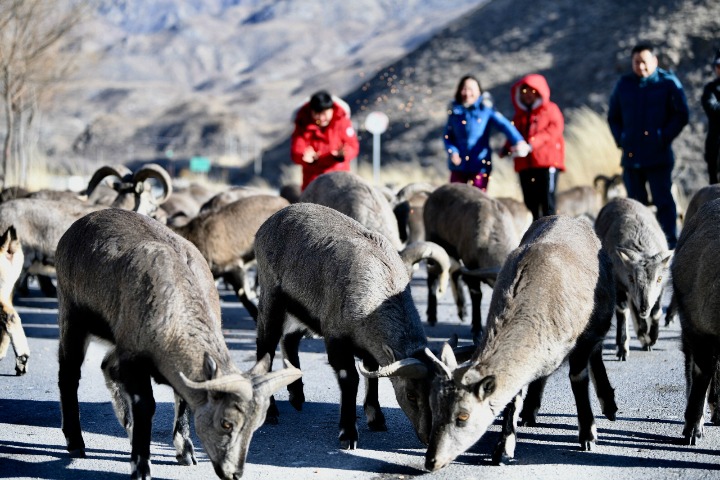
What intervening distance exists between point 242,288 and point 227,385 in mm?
6089

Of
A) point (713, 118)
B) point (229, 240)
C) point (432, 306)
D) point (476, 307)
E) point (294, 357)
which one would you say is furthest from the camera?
point (713, 118)

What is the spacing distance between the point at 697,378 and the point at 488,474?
65.5 inches

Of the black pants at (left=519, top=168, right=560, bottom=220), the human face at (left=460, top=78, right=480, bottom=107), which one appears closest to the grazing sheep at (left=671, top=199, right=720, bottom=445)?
the black pants at (left=519, top=168, right=560, bottom=220)

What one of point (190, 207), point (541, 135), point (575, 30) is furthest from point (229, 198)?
point (575, 30)

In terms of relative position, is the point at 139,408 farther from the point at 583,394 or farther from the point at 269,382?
the point at 583,394

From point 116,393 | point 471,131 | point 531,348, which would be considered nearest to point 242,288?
point 471,131

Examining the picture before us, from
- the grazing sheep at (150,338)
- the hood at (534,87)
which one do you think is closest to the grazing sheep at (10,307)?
the grazing sheep at (150,338)

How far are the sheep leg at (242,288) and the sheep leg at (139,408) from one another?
531cm

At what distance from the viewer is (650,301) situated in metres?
9.37

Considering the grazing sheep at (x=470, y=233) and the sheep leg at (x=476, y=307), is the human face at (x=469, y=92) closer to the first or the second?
the grazing sheep at (x=470, y=233)

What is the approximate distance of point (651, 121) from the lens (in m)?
12.7

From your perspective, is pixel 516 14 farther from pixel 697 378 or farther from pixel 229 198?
pixel 697 378

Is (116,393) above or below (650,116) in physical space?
below

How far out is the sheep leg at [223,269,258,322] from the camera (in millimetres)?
11680
